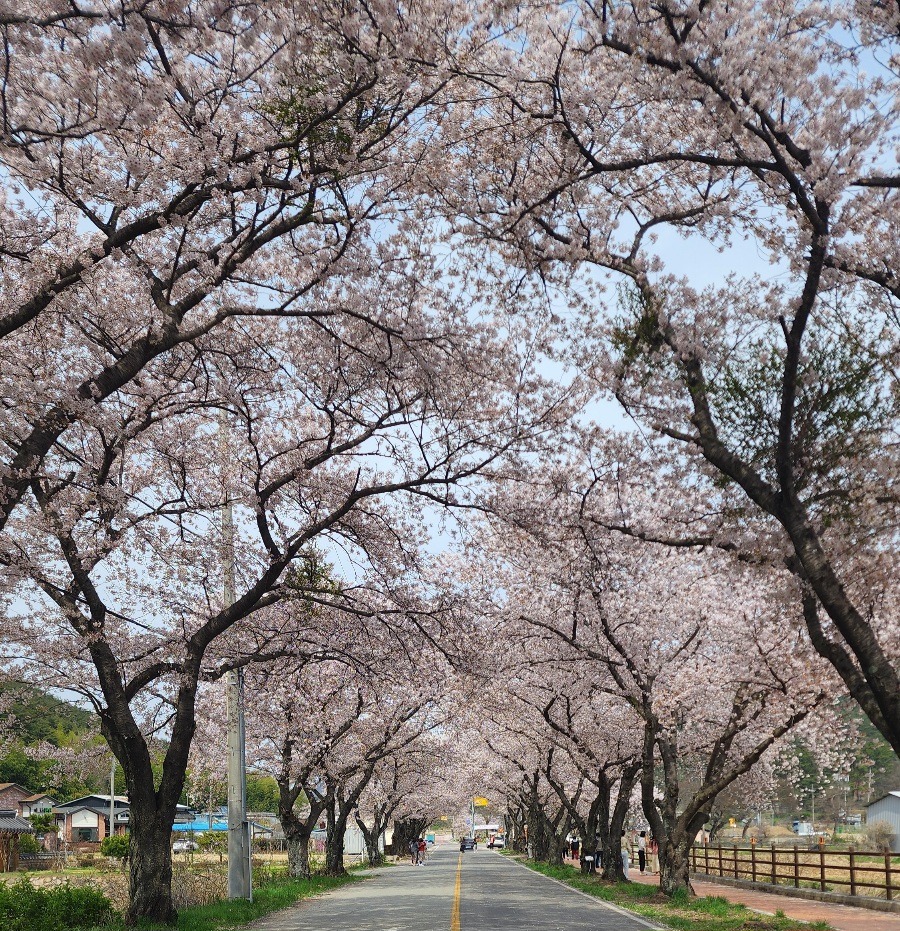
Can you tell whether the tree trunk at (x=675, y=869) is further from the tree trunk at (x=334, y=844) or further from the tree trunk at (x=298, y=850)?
the tree trunk at (x=334, y=844)

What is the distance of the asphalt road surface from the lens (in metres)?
16.7

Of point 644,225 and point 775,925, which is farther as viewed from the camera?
point 775,925

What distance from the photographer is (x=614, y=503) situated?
2261 centimetres

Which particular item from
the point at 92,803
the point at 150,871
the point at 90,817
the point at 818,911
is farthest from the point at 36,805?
the point at 818,911

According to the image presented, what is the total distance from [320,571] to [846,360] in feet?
31.0

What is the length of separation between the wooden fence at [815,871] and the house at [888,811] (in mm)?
11216

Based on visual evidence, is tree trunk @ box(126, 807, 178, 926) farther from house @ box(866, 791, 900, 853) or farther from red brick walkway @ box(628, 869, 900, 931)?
house @ box(866, 791, 900, 853)

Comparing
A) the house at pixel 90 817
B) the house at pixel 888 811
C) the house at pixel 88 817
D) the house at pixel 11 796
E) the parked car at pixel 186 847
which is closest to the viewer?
the parked car at pixel 186 847

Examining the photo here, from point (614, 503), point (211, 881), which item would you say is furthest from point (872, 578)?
point (211, 881)

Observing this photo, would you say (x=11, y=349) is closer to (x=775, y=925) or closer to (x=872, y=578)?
(x=872, y=578)

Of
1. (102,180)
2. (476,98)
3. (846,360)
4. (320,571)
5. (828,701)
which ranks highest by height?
(476,98)

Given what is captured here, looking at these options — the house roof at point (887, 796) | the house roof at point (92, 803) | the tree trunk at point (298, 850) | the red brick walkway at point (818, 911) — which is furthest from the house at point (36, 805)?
the red brick walkway at point (818, 911)

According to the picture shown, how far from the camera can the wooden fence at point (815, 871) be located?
22.6 m

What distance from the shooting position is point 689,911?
65.7ft
